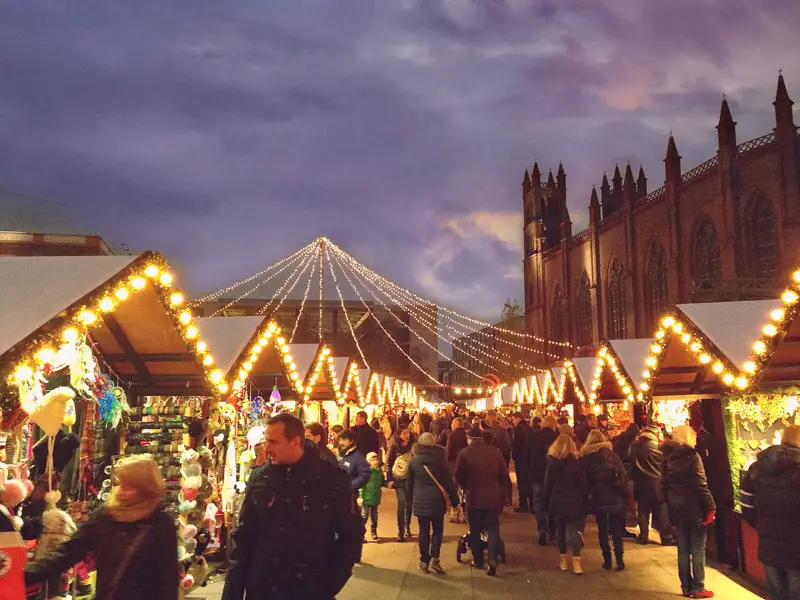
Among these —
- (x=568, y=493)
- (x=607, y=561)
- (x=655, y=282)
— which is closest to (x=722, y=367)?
(x=568, y=493)

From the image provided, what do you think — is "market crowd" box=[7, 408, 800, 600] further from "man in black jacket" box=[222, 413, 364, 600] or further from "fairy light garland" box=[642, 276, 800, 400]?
"fairy light garland" box=[642, 276, 800, 400]

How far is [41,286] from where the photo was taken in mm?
4766

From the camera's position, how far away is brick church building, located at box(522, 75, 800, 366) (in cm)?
3009

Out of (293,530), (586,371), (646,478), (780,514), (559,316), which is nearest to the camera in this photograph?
(293,530)

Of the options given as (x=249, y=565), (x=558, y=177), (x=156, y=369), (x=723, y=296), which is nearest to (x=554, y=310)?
(x=558, y=177)

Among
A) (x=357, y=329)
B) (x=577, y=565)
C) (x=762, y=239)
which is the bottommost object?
(x=577, y=565)

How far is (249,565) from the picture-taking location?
3.11 m

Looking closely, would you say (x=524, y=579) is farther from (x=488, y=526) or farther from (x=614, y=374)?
(x=614, y=374)

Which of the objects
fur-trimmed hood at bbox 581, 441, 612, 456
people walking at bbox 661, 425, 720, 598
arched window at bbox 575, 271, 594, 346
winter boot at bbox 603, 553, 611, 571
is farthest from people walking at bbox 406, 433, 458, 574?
arched window at bbox 575, 271, 594, 346

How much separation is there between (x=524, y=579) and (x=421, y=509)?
131cm

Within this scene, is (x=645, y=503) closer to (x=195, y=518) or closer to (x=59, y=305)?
(x=195, y=518)

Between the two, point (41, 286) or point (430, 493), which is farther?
point (430, 493)

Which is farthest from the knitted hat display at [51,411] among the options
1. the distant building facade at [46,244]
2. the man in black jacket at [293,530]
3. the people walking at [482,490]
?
the distant building facade at [46,244]

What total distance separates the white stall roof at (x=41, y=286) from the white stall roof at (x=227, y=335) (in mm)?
2977
